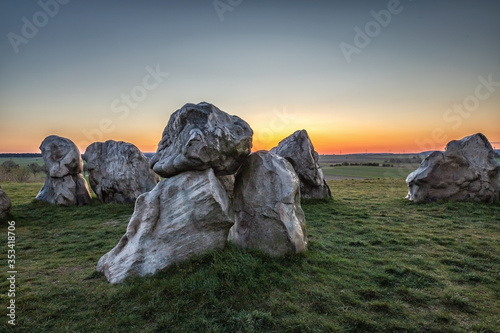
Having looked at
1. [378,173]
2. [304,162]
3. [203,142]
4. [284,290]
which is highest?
[203,142]

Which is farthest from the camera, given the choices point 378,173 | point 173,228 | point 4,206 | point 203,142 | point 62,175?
point 378,173

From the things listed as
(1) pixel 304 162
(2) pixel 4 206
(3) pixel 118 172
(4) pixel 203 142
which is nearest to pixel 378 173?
(1) pixel 304 162

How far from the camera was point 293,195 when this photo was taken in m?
8.18

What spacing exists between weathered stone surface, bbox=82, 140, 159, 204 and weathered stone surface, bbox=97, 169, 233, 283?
10.4m

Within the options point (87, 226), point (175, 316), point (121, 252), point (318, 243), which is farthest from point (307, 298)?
point (87, 226)

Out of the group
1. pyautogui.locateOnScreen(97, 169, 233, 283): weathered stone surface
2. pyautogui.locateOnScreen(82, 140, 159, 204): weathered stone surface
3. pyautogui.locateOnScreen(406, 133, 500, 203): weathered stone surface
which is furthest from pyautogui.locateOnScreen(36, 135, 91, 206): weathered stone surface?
pyautogui.locateOnScreen(406, 133, 500, 203): weathered stone surface

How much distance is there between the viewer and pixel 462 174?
16.3m

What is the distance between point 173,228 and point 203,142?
87.3 inches

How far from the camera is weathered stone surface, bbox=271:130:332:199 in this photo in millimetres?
17453

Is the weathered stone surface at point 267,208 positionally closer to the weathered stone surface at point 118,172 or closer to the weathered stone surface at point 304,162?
the weathered stone surface at point 304,162

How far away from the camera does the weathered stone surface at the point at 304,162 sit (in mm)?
17453

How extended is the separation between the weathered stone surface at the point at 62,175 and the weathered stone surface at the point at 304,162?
12.2m

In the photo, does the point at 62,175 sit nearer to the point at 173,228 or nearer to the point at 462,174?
the point at 173,228

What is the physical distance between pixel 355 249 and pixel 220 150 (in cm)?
540
